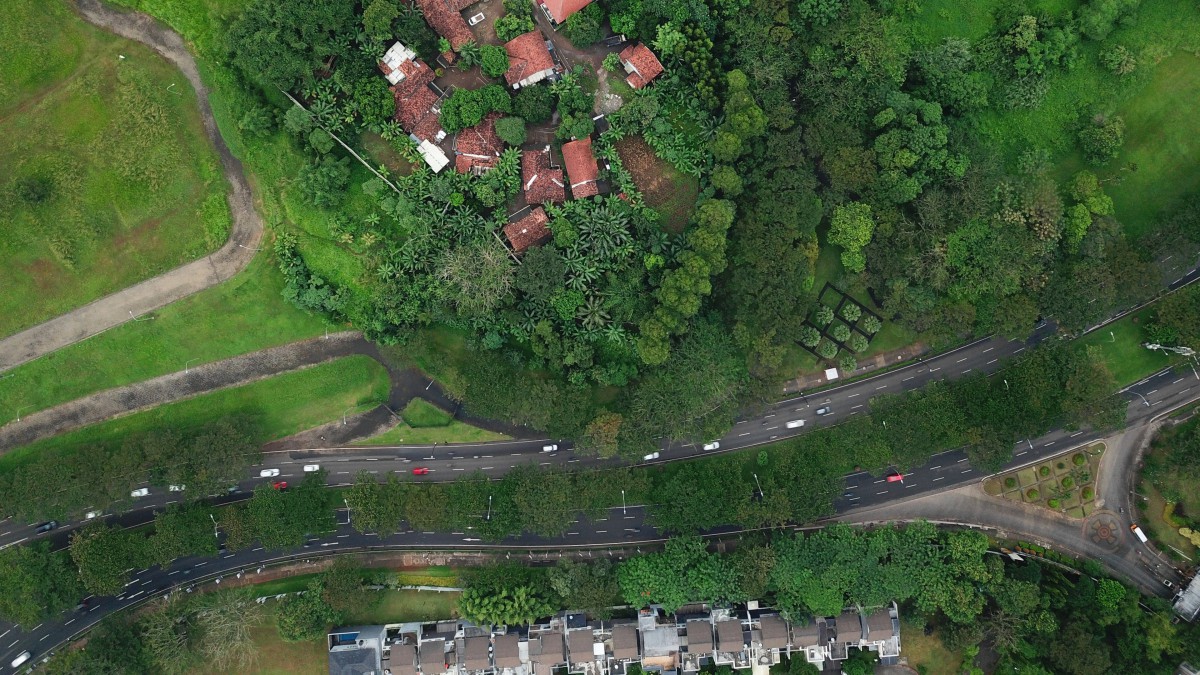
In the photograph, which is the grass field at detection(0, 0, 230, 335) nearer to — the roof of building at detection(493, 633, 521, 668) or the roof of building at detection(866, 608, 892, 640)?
the roof of building at detection(493, 633, 521, 668)

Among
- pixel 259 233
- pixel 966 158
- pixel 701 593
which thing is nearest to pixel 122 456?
pixel 259 233

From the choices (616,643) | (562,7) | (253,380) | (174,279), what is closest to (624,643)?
(616,643)

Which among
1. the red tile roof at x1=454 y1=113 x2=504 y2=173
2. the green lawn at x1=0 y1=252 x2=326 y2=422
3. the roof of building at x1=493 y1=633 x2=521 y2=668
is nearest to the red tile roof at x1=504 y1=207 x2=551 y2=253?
the red tile roof at x1=454 y1=113 x2=504 y2=173

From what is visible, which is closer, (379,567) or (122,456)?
(122,456)

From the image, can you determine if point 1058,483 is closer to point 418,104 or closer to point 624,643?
point 624,643

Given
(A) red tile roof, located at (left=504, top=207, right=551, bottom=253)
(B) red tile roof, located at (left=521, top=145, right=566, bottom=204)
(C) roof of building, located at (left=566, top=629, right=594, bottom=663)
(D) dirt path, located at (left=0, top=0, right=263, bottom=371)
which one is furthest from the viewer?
(C) roof of building, located at (left=566, top=629, right=594, bottom=663)

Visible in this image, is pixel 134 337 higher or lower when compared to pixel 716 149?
lower

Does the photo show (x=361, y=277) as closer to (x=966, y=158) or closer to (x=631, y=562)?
(x=631, y=562)
